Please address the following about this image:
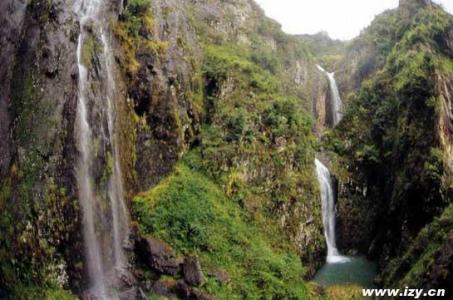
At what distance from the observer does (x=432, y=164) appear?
27469 mm

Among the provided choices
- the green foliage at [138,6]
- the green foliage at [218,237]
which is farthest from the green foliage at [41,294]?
the green foliage at [138,6]

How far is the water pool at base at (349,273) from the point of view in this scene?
26.8 metres

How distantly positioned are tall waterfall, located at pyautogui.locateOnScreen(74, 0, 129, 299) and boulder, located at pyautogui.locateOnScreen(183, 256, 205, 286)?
7.94 feet

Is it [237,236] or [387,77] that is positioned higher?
[387,77]

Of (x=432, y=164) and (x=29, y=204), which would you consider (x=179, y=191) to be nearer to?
(x=29, y=204)

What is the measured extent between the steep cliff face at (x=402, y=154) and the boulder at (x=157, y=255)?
30.2 feet

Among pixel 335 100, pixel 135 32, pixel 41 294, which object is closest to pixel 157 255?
pixel 41 294

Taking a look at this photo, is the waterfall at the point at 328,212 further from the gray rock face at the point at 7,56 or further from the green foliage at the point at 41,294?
the gray rock face at the point at 7,56

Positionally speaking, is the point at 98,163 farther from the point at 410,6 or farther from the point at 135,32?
the point at 410,6

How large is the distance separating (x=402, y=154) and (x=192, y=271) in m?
14.7

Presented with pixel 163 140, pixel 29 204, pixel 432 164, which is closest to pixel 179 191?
pixel 163 140

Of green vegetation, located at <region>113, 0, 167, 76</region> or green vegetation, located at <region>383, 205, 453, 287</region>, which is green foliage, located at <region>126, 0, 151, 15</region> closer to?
green vegetation, located at <region>113, 0, 167, 76</region>

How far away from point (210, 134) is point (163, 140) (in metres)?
3.30

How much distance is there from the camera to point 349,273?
28.2m
